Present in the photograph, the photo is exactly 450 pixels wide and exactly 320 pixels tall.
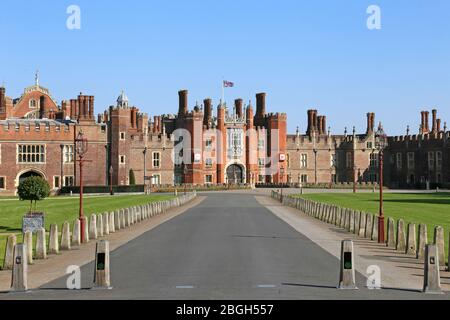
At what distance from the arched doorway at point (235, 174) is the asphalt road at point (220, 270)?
7448cm

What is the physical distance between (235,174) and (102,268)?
3503 inches

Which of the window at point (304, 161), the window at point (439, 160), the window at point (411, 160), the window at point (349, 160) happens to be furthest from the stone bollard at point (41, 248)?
the window at point (349, 160)

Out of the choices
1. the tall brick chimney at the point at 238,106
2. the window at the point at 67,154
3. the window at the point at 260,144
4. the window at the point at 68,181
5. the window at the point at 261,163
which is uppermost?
the tall brick chimney at the point at 238,106

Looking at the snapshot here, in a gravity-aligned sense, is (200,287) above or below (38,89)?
below

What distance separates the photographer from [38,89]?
119 m

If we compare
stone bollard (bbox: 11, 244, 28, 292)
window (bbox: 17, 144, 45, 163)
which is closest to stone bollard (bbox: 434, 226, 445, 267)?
stone bollard (bbox: 11, 244, 28, 292)

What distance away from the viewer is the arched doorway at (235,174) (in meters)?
104

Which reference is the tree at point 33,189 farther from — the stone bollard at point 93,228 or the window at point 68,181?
the window at point 68,181

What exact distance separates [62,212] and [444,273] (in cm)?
2774

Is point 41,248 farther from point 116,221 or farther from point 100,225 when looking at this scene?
point 116,221

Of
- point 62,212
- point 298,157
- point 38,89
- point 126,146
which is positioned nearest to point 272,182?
point 298,157

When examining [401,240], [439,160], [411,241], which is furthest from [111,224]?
[439,160]

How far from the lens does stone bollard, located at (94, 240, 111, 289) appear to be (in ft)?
50.7

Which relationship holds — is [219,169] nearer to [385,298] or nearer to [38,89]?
[38,89]
